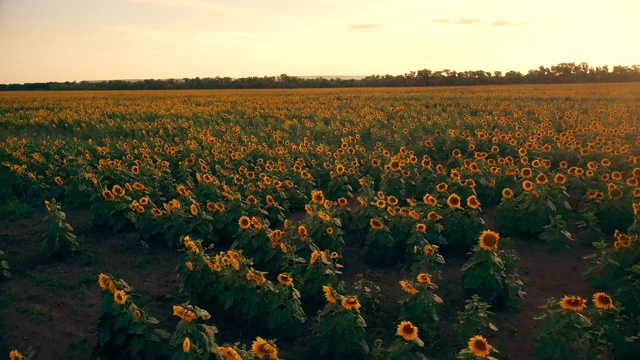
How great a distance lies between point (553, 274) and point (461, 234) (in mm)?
1491

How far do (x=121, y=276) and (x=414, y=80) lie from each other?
69.2 metres

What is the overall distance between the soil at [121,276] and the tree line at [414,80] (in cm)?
6308

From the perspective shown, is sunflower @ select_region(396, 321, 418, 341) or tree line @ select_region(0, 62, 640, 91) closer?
sunflower @ select_region(396, 321, 418, 341)

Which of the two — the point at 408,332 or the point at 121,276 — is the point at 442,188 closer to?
the point at 408,332

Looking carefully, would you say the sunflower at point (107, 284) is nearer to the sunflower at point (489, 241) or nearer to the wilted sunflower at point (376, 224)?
the wilted sunflower at point (376, 224)

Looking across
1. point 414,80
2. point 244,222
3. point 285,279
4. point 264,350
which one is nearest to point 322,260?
point 285,279

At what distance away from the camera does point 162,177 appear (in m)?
11.4

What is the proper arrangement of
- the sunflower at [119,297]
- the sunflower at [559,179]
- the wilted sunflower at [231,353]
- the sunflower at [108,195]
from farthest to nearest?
the sunflower at [108,195]
the sunflower at [559,179]
the sunflower at [119,297]
the wilted sunflower at [231,353]

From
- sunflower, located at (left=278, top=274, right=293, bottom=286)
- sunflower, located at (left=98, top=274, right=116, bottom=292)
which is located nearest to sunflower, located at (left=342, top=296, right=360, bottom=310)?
sunflower, located at (left=278, top=274, right=293, bottom=286)

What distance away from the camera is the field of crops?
17.3 ft

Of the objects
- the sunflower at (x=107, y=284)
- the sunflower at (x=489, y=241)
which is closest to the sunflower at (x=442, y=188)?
the sunflower at (x=489, y=241)

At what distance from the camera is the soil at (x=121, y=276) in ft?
19.7

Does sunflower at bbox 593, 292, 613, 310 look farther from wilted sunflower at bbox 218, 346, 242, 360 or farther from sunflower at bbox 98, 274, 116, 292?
sunflower at bbox 98, 274, 116, 292

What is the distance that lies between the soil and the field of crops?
0.10 feet
